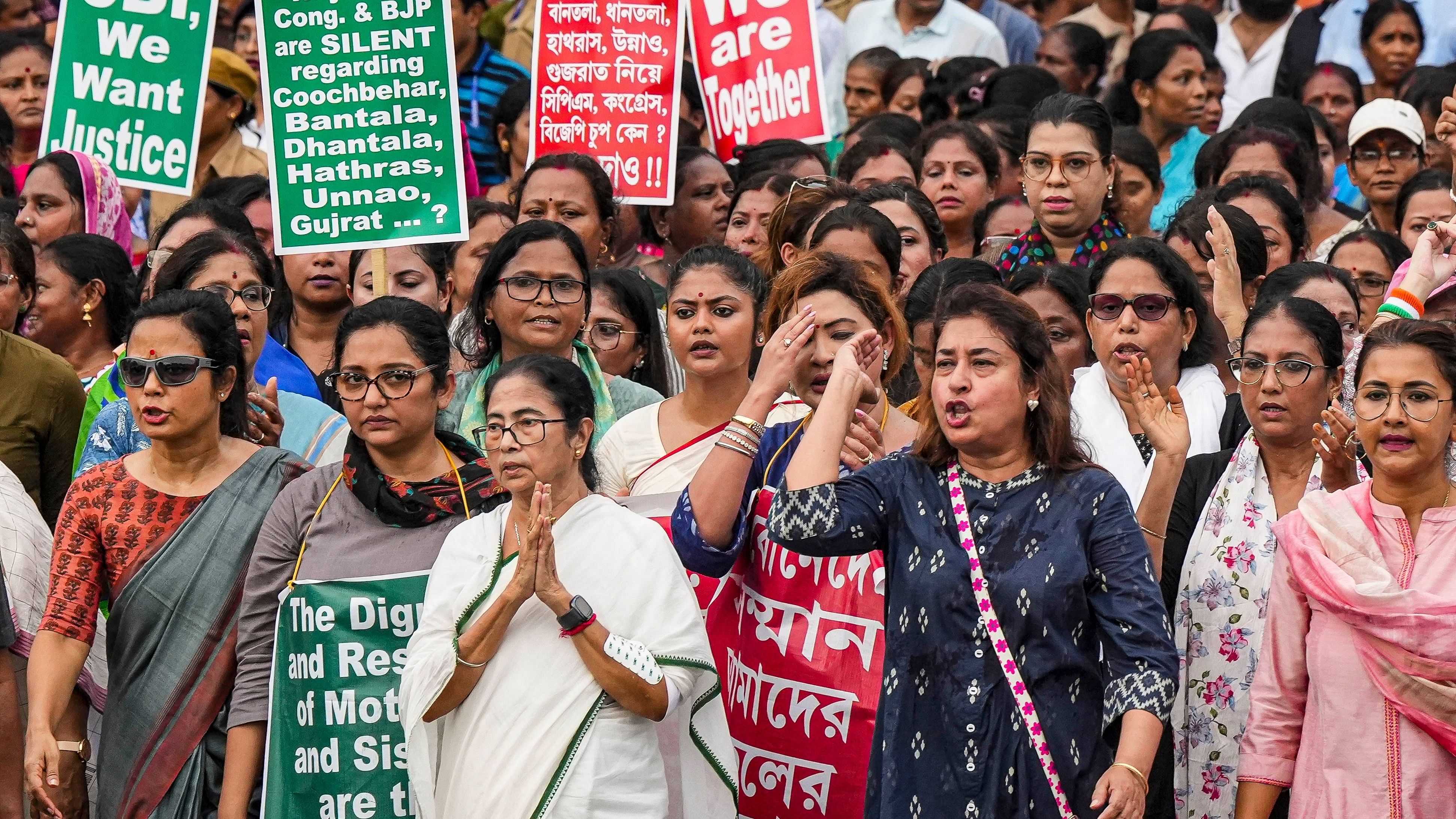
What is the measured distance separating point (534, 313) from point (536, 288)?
3.1 inches

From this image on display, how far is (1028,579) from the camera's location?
173 inches

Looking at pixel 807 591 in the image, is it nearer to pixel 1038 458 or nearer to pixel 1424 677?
pixel 1038 458

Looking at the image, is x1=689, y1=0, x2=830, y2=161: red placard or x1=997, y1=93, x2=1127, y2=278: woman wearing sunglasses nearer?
x1=997, y1=93, x2=1127, y2=278: woman wearing sunglasses

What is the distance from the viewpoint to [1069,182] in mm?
7492

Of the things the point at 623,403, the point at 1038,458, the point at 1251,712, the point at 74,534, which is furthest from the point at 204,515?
the point at 1251,712

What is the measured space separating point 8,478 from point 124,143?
8.37ft

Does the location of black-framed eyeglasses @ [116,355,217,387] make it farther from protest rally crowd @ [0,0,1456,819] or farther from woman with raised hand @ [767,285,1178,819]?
woman with raised hand @ [767,285,1178,819]

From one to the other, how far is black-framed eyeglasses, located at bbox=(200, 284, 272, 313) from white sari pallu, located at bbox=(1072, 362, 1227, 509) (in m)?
2.60

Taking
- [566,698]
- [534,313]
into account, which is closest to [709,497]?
[566,698]

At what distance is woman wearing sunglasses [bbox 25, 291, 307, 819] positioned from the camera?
5.49 meters

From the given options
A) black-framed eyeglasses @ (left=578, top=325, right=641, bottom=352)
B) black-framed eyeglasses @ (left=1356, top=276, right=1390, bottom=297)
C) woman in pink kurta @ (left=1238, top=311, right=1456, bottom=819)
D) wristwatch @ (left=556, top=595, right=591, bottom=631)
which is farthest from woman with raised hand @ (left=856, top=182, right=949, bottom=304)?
wristwatch @ (left=556, top=595, right=591, bottom=631)

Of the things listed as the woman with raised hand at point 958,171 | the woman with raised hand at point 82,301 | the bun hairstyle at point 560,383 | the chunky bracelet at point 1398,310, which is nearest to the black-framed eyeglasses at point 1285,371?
the chunky bracelet at point 1398,310

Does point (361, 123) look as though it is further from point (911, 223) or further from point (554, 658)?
point (554, 658)

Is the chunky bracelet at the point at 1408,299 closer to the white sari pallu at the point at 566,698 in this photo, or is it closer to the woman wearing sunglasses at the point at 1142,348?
the woman wearing sunglasses at the point at 1142,348
